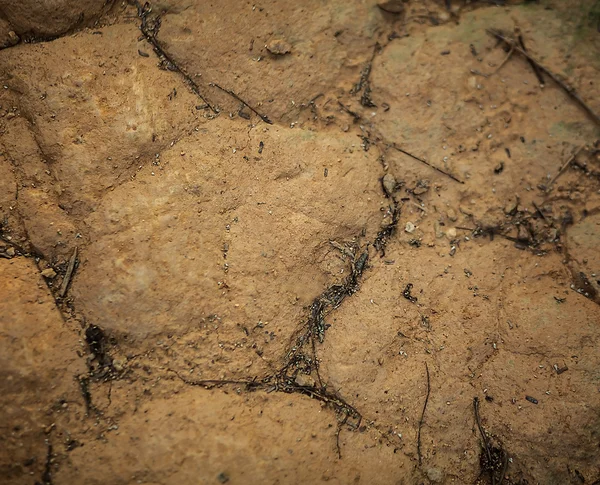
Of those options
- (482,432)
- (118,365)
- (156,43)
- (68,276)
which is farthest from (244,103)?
(482,432)

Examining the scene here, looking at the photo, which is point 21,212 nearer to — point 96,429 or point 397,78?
point 96,429

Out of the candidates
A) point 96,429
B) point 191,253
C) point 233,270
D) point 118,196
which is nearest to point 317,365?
point 233,270

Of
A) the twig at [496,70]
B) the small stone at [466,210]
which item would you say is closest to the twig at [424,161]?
the small stone at [466,210]

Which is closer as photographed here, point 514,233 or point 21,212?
point 21,212

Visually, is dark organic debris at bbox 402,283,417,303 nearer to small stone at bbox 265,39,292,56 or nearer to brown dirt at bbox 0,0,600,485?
brown dirt at bbox 0,0,600,485

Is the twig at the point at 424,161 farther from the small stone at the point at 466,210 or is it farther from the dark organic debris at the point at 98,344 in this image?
the dark organic debris at the point at 98,344

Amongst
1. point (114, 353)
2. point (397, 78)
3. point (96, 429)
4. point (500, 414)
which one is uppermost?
point (397, 78)

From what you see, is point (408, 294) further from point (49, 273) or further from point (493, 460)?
point (49, 273)

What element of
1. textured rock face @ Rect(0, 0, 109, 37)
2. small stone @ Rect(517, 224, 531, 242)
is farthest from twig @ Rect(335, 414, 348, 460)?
textured rock face @ Rect(0, 0, 109, 37)
